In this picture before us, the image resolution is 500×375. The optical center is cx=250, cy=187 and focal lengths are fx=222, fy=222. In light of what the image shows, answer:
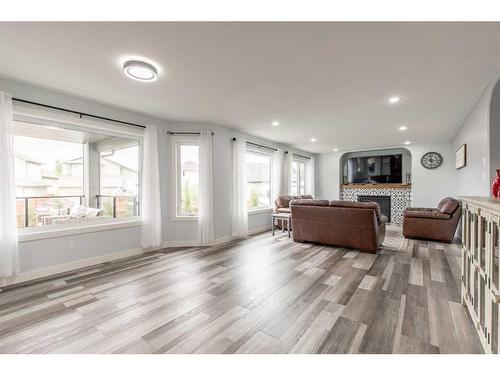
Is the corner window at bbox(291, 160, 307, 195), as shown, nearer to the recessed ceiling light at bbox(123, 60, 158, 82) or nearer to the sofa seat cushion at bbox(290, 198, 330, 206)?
the sofa seat cushion at bbox(290, 198, 330, 206)

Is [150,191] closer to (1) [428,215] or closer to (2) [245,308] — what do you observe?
(2) [245,308]

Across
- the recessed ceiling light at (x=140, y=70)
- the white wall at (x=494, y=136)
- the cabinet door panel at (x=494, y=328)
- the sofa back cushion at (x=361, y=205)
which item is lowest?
the cabinet door panel at (x=494, y=328)

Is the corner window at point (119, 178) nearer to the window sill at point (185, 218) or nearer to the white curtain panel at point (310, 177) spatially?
the window sill at point (185, 218)

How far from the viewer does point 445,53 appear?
1.92 metres

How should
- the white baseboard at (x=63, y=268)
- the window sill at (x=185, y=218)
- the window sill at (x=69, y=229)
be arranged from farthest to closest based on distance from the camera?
the window sill at (x=185, y=218), the window sill at (x=69, y=229), the white baseboard at (x=63, y=268)

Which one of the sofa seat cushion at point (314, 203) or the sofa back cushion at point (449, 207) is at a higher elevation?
the sofa seat cushion at point (314, 203)

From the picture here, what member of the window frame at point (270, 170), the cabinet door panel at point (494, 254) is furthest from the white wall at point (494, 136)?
the window frame at point (270, 170)

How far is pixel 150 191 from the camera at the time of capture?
3.69 m

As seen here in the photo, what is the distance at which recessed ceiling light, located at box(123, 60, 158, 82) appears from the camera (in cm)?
209

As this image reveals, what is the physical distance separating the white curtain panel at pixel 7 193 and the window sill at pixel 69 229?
16 centimetres

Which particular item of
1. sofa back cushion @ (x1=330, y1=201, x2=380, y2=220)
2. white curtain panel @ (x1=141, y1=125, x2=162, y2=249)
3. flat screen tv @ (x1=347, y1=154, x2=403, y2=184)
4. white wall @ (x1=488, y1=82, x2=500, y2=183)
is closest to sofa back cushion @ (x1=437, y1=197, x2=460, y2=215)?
sofa back cushion @ (x1=330, y1=201, x2=380, y2=220)

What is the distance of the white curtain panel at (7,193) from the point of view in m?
2.40

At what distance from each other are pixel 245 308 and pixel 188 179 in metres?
2.87
